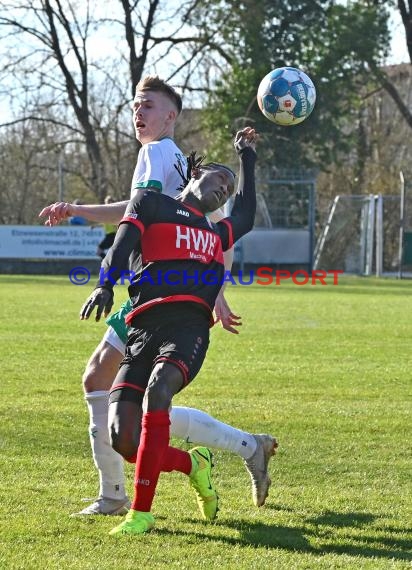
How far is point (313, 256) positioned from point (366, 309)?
14.0 m

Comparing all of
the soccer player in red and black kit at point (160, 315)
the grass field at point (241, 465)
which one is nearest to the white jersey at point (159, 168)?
the soccer player in red and black kit at point (160, 315)

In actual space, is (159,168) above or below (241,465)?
above

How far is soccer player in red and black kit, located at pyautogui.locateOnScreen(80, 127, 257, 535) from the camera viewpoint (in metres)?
4.75

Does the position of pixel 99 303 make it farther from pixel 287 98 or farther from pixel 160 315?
pixel 287 98

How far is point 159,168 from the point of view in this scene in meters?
5.22

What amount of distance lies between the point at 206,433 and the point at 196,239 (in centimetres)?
106

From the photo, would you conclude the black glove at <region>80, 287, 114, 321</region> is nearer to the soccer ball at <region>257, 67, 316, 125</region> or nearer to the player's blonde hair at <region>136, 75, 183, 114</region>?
the player's blonde hair at <region>136, 75, 183, 114</region>

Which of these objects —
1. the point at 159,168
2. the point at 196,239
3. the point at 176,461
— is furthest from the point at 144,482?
the point at 159,168

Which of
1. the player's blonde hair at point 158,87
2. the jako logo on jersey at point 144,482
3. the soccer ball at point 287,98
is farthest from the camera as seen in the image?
the soccer ball at point 287,98

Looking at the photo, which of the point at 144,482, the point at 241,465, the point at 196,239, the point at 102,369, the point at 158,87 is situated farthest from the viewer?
the point at 241,465

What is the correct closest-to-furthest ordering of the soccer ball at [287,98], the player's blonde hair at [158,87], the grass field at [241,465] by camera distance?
the grass field at [241,465]
the player's blonde hair at [158,87]
the soccer ball at [287,98]

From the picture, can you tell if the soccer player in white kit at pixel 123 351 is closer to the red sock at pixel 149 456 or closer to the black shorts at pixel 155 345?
the black shorts at pixel 155 345

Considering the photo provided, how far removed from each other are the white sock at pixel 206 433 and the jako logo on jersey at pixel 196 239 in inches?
35.2

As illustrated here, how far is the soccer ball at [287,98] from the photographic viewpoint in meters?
6.57
